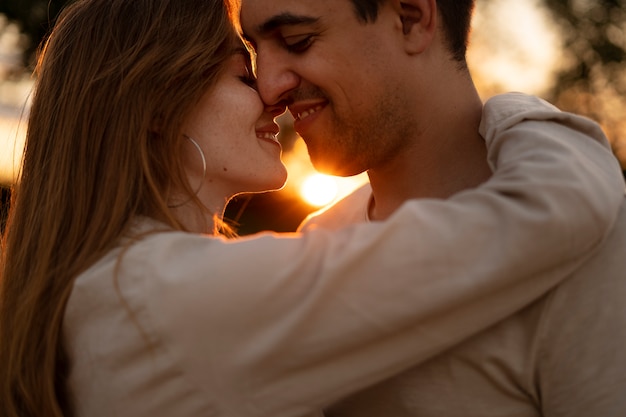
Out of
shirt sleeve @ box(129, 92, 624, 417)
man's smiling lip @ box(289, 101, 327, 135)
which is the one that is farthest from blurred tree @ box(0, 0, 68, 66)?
shirt sleeve @ box(129, 92, 624, 417)

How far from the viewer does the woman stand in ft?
6.03

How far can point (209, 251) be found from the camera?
6.28ft

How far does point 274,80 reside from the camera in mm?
2713

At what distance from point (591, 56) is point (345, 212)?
19066mm

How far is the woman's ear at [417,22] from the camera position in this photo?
2.72 m

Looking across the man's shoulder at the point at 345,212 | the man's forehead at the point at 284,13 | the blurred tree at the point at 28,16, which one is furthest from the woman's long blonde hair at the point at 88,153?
the blurred tree at the point at 28,16

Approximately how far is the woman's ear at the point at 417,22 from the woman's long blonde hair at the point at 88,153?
2.00 feet

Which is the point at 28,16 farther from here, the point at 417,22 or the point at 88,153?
the point at 88,153

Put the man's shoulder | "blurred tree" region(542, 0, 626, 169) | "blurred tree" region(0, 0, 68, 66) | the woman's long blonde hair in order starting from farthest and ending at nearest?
"blurred tree" region(542, 0, 626, 169) < "blurred tree" region(0, 0, 68, 66) < the man's shoulder < the woman's long blonde hair

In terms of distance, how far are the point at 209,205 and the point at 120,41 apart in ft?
1.82

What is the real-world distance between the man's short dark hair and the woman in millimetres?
521

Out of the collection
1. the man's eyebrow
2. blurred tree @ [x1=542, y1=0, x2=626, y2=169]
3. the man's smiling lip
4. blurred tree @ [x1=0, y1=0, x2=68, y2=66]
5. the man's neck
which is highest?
blurred tree @ [x1=0, y1=0, x2=68, y2=66]

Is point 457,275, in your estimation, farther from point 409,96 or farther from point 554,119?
point 409,96

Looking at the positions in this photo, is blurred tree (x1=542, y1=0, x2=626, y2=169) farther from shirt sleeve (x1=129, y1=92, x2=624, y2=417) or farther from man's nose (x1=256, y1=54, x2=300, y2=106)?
shirt sleeve (x1=129, y1=92, x2=624, y2=417)
